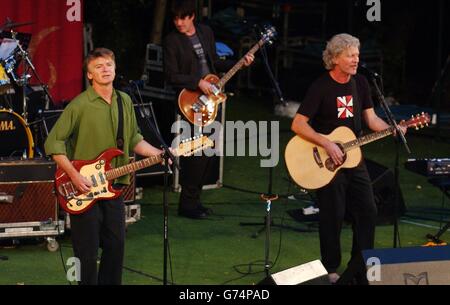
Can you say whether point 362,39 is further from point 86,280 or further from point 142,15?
point 86,280

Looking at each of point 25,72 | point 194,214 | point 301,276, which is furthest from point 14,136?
point 301,276

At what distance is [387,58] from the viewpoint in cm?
1814

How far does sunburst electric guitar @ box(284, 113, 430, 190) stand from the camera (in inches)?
364

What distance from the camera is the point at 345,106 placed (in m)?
9.25

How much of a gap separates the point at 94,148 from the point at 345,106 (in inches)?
87.3

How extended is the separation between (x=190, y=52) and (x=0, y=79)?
2.26 metres

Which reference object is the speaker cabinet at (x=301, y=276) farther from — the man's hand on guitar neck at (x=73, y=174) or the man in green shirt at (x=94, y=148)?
the man's hand on guitar neck at (x=73, y=174)

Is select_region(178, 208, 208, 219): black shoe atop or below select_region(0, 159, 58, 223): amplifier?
below

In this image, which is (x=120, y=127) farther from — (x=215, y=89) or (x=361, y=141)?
(x=215, y=89)

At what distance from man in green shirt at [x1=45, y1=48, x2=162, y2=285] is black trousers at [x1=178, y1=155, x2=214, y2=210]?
3508 mm

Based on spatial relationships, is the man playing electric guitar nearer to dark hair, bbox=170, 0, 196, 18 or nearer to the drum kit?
dark hair, bbox=170, 0, 196, 18

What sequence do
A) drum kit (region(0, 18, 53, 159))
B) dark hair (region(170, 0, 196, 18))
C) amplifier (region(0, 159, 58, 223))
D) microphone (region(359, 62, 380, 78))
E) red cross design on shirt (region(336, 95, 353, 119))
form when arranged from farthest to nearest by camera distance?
drum kit (region(0, 18, 53, 159))
dark hair (region(170, 0, 196, 18))
amplifier (region(0, 159, 58, 223))
red cross design on shirt (region(336, 95, 353, 119))
microphone (region(359, 62, 380, 78))

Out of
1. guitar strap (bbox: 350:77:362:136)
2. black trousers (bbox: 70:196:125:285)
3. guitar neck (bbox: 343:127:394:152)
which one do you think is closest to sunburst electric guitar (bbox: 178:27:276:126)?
guitar strap (bbox: 350:77:362:136)

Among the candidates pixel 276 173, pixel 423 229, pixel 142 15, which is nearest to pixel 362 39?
pixel 142 15
